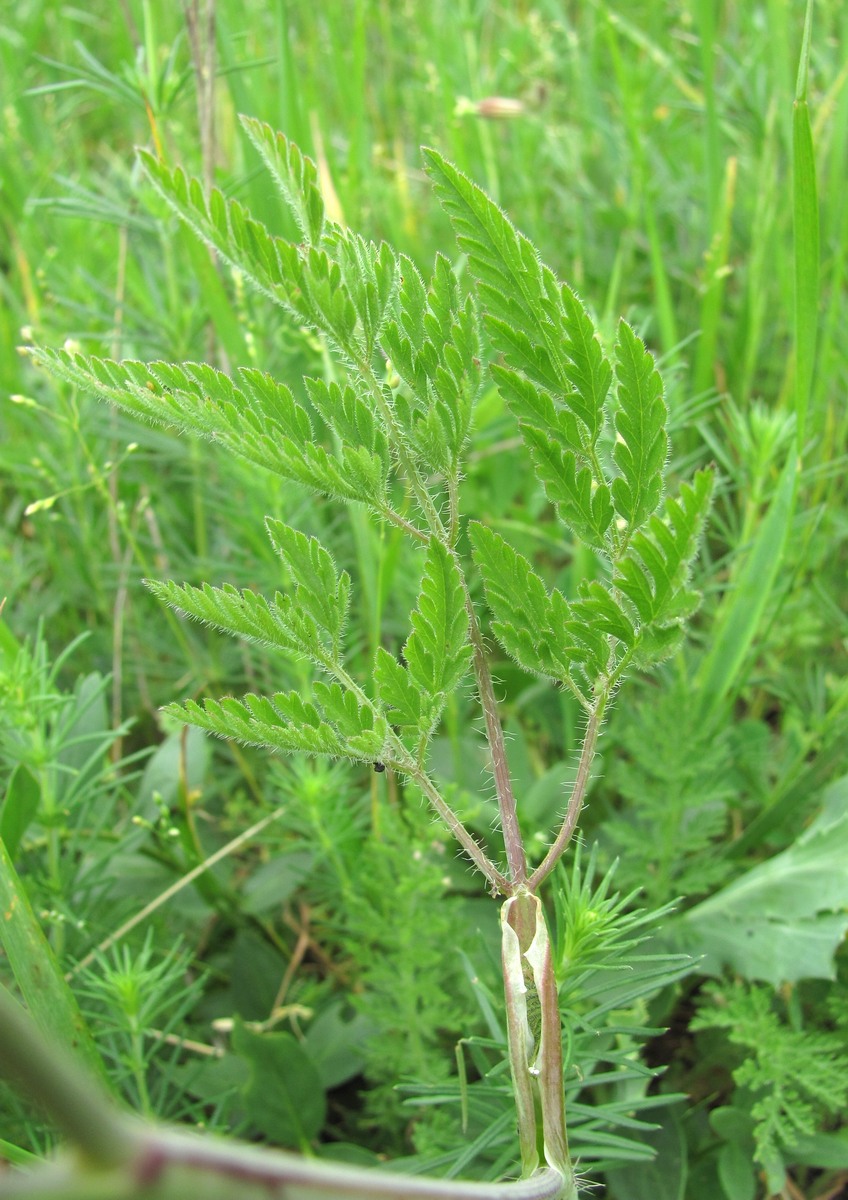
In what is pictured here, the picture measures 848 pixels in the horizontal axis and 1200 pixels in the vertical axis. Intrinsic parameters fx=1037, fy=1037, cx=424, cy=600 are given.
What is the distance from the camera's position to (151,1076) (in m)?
1.39

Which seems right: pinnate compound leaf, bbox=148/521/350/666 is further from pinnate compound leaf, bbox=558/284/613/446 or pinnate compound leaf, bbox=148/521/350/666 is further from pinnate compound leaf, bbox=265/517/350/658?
pinnate compound leaf, bbox=558/284/613/446

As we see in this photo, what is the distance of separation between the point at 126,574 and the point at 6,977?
0.87 metres

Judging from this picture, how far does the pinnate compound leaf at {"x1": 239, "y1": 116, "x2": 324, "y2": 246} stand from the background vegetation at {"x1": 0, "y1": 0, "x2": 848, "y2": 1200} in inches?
18.1

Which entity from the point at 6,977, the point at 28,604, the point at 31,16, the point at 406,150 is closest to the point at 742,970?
the point at 6,977

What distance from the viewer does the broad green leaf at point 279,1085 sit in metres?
1.30

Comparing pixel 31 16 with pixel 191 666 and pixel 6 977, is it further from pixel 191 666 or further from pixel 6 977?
pixel 6 977

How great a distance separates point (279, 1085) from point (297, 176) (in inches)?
42.1

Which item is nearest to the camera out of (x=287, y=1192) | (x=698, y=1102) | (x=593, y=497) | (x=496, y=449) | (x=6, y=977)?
(x=287, y=1192)

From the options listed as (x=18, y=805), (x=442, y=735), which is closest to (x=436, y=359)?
(x=18, y=805)

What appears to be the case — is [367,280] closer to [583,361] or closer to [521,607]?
[583,361]

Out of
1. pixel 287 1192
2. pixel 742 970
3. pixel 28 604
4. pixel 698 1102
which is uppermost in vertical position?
pixel 287 1192

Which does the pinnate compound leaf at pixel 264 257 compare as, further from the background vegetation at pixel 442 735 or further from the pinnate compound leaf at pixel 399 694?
the background vegetation at pixel 442 735

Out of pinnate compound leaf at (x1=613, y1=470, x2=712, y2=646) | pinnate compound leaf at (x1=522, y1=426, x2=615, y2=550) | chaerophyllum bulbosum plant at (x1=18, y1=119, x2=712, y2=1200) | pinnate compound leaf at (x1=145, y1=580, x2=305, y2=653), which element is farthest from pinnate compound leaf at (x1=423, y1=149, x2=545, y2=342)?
pinnate compound leaf at (x1=145, y1=580, x2=305, y2=653)

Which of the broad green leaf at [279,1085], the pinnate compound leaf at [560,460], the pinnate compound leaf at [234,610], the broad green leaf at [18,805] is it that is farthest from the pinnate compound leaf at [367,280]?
the broad green leaf at [279,1085]
